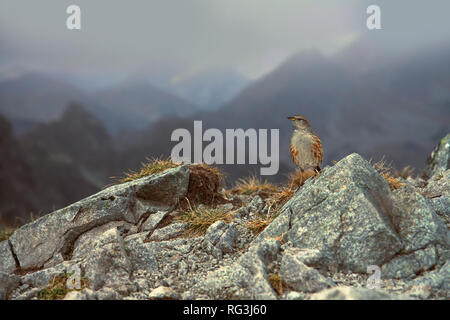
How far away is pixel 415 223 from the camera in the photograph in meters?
10.8

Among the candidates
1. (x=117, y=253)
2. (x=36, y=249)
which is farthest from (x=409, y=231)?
(x=36, y=249)

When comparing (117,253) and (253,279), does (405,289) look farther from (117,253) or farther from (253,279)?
(117,253)

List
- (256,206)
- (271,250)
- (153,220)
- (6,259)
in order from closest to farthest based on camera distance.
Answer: (271,250) → (6,259) → (153,220) → (256,206)

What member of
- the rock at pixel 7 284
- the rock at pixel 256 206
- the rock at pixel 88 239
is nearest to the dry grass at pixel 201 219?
the rock at pixel 256 206

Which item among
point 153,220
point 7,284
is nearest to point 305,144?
point 153,220

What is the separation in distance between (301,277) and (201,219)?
4.75 metres

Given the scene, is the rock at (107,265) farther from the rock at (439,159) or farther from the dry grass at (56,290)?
the rock at (439,159)

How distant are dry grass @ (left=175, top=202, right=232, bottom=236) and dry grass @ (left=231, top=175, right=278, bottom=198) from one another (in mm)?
3350

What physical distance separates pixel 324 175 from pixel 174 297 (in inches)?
224

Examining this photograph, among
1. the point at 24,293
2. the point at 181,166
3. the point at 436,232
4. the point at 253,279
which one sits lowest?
the point at 24,293

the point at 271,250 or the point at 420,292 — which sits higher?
the point at 271,250

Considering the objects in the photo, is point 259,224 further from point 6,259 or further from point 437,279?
point 6,259

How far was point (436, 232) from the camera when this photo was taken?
10.7 metres

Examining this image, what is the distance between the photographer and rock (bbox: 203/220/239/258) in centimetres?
1211
